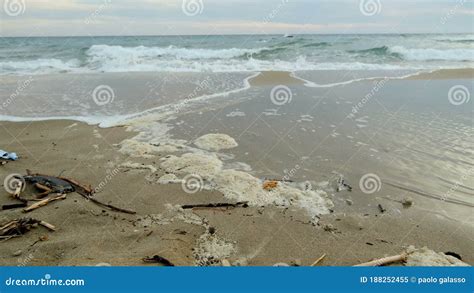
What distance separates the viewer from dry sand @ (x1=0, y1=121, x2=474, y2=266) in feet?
14.3

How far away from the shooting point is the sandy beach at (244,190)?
4.50 m

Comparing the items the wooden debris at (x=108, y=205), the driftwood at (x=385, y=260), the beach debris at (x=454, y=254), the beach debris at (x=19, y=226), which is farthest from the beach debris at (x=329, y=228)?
the beach debris at (x=19, y=226)

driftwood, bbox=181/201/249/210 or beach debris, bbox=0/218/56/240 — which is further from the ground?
driftwood, bbox=181/201/249/210

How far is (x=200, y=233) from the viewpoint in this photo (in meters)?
4.80

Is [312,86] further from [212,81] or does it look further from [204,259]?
[204,259]

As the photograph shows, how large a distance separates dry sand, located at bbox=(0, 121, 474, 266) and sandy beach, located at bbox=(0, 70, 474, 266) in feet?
0.06

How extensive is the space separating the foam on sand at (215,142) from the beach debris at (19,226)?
3.71 meters

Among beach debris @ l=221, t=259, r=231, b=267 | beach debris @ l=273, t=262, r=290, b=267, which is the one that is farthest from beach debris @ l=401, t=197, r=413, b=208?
beach debris @ l=221, t=259, r=231, b=267

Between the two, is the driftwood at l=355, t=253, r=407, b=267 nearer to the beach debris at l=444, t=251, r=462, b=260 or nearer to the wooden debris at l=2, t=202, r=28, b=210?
the beach debris at l=444, t=251, r=462, b=260

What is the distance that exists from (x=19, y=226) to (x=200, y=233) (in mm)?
2426

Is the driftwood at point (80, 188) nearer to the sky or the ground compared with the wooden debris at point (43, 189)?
nearer to the sky

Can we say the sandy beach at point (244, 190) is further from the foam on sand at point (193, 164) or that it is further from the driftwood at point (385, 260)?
the driftwood at point (385, 260)

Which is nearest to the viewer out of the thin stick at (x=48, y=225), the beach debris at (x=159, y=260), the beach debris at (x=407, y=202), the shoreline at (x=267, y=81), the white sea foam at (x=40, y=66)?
the beach debris at (x=159, y=260)

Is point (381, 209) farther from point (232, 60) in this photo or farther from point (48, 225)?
point (232, 60)
